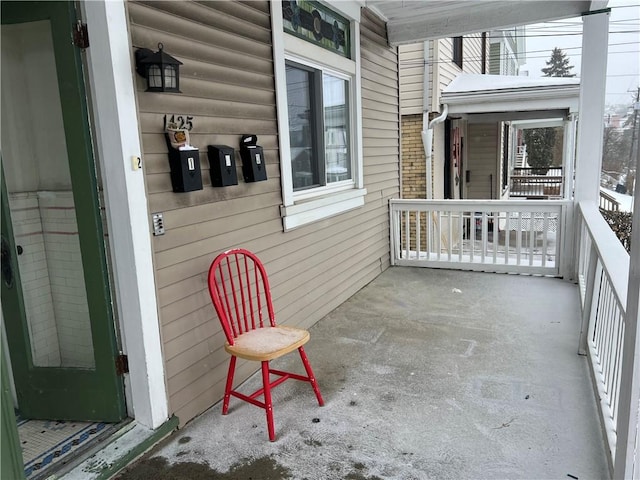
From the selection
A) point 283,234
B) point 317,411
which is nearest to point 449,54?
point 283,234

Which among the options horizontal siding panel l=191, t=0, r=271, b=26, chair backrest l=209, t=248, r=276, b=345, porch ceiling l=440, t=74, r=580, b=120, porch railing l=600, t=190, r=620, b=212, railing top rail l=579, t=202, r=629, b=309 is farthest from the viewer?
porch ceiling l=440, t=74, r=580, b=120

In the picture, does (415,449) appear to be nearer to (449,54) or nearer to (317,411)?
(317,411)

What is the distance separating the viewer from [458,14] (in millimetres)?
4965

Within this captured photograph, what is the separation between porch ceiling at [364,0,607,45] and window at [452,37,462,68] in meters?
4.22

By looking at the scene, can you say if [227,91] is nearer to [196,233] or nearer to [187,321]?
[196,233]

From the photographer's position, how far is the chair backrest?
245 cm

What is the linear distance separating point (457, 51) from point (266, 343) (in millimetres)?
8781

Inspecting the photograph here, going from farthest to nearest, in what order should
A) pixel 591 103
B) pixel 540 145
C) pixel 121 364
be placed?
1. pixel 540 145
2. pixel 591 103
3. pixel 121 364

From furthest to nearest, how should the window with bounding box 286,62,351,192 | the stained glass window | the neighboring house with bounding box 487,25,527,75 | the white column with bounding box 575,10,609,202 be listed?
1. the neighboring house with bounding box 487,25,527,75
2. the white column with bounding box 575,10,609,202
3. the window with bounding box 286,62,351,192
4. the stained glass window

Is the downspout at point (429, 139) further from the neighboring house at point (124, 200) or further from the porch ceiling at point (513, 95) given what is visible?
the neighboring house at point (124, 200)

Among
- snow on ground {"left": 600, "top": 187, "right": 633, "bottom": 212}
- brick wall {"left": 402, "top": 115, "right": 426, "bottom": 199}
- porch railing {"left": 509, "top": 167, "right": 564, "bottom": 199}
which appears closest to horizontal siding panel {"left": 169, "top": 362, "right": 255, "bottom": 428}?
snow on ground {"left": 600, "top": 187, "right": 633, "bottom": 212}

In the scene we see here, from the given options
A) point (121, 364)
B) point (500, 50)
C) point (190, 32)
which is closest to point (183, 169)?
point (190, 32)

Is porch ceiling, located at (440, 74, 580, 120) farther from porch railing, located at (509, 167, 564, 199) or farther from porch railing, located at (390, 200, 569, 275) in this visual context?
porch railing, located at (509, 167, 564, 199)

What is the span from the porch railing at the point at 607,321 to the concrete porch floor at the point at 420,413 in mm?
125
